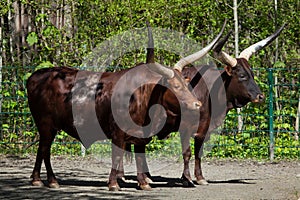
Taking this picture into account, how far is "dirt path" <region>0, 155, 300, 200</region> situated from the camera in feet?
31.6

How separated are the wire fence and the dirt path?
0.70 metres

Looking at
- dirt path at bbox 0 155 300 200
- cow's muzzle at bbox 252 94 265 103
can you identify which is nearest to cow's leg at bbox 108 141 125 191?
dirt path at bbox 0 155 300 200

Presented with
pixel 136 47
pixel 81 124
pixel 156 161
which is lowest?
pixel 156 161

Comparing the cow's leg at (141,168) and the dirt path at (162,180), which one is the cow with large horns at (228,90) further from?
the cow's leg at (141,168)

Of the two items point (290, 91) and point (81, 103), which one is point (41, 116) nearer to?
point (81, 103)

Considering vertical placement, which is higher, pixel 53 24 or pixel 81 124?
pixel 53 24

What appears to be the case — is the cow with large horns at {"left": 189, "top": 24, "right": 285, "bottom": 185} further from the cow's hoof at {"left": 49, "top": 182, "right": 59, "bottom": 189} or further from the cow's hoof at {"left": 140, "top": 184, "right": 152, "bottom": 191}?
the cow's hoof at {"left": 49, "top": 182, "right": 59, "bottom": 189}

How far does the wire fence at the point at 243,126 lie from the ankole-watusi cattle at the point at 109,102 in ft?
12.1

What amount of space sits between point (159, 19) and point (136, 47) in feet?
3.30

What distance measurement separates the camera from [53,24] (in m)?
17.4

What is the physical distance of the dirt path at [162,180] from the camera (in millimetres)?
9633

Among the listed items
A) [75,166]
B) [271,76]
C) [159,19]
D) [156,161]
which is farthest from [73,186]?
[159,19]

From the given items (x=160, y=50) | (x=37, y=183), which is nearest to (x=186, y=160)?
(x=37, y=183)

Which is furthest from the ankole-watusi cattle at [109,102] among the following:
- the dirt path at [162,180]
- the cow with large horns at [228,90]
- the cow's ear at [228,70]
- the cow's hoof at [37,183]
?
the cow's ear at [228,70]
